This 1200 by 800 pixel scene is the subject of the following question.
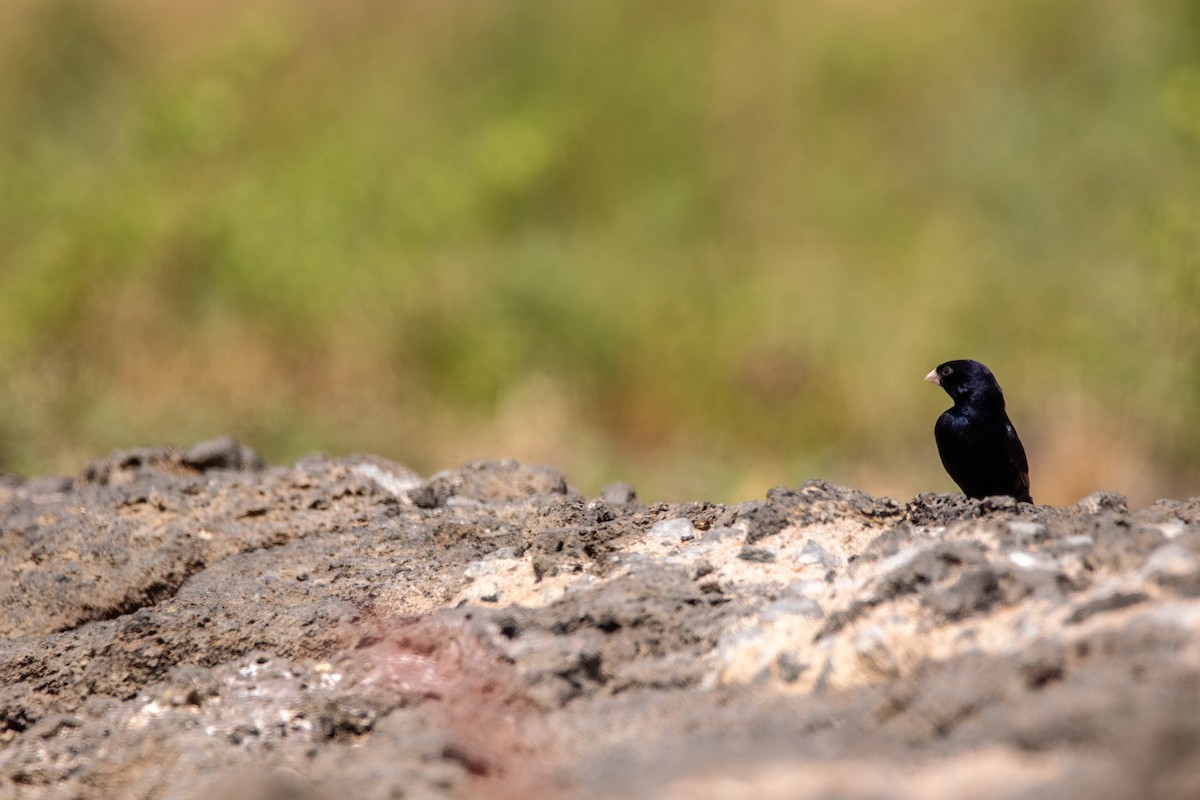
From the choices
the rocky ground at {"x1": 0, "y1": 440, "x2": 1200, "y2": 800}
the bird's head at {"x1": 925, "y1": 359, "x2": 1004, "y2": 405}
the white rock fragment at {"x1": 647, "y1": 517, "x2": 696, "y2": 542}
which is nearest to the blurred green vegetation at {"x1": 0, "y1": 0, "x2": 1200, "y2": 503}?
the bird's head at {"x1": 925, "y1": 359, "x2": 1004, "y2": 405}

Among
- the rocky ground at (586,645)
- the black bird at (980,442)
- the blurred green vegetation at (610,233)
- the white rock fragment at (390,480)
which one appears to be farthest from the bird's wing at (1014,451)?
the blurred green vegetation at (610,233)

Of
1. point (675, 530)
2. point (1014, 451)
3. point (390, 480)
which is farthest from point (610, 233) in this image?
point (675, 530)

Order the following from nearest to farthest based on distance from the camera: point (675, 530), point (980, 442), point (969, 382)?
point (675, 530)
point (980, 442)
point (969, 382)

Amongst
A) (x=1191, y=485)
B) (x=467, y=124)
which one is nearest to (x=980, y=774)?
(x=1191, y=485)

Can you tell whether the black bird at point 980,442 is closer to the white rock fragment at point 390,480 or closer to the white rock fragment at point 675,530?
the white rock fragment at point 675,530

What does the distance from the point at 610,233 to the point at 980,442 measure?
21.2 feet

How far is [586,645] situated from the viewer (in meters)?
2.62

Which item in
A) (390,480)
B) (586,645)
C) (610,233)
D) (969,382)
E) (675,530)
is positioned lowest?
(586,645)

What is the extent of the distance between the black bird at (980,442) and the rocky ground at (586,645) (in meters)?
0.92

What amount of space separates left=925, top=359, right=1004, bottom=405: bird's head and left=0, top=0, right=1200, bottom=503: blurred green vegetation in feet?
9.47

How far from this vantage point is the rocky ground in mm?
2049

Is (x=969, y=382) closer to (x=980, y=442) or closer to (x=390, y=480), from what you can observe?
(x=980, y=442)

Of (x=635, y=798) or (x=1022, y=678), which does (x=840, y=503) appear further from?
(x=635, y=798)

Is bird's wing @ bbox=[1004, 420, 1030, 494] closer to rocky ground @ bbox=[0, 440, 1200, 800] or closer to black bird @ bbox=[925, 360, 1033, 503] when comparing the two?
black bird @ bbox=[925, 360, 1033, 503]
